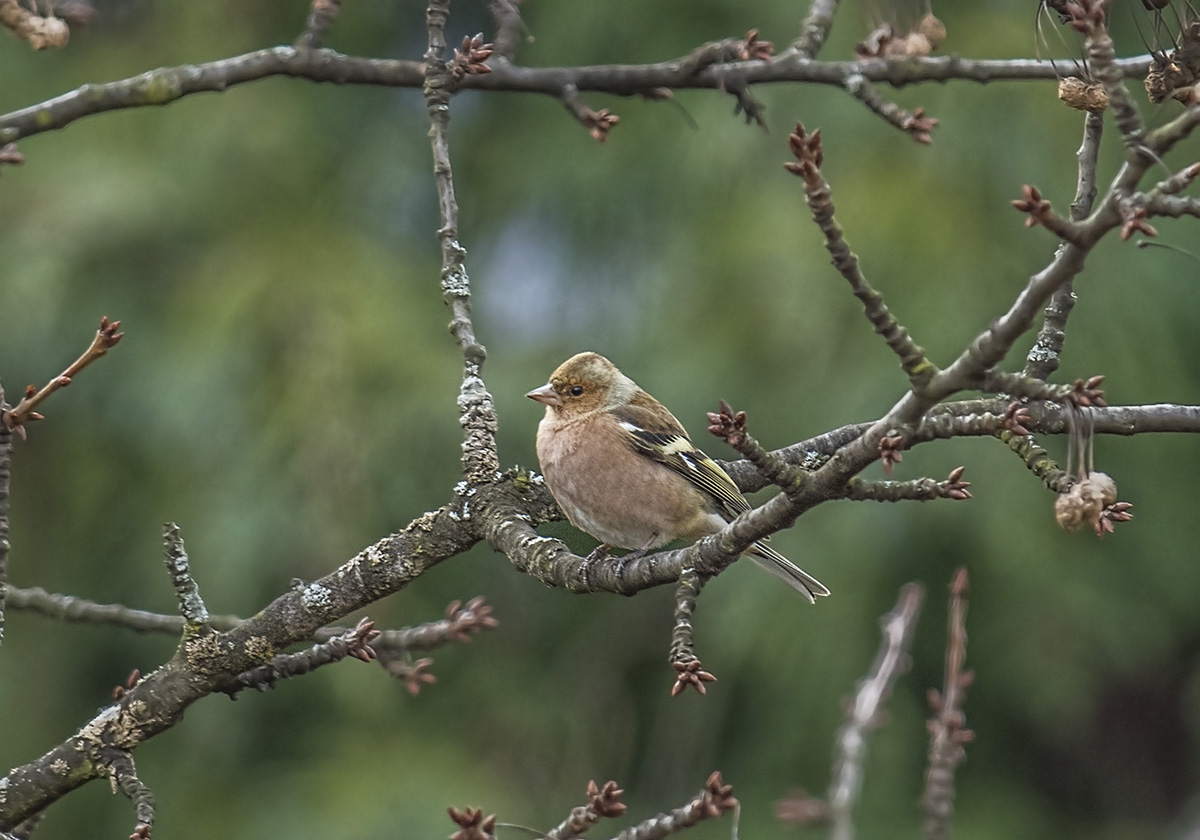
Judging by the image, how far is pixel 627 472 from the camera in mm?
5004

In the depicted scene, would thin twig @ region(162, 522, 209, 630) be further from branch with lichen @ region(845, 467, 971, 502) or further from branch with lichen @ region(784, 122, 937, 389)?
branch with lichen @ region(784, 122, 937, 389)

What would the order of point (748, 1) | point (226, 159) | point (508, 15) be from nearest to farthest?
point (508, 15), point (748, 1), point (226, 159)

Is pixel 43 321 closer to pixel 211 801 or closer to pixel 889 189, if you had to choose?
pixel 211 801

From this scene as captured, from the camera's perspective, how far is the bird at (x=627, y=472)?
4738mm

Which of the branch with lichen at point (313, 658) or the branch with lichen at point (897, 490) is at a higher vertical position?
the branch with lichen at point (313, 658)

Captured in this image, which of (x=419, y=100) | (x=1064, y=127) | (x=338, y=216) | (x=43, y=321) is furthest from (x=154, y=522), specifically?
(x=1064, y=127)

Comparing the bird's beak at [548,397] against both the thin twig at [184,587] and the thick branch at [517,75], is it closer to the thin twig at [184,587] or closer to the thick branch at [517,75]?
the thick branch at [517,75]

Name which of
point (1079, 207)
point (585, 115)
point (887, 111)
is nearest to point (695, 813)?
point (1079, 207)

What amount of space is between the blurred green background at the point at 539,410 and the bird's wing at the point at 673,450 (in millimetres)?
2060

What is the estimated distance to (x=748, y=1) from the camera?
8.27m

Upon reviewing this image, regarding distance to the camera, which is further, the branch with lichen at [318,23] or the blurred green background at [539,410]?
the blurred green background at [539,410]

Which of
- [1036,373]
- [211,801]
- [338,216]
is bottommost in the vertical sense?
[1036,373]

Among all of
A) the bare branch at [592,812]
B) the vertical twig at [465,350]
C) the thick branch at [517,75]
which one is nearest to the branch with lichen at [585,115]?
the thick branch at [517,75]

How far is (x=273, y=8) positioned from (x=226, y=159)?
114 centimetres
